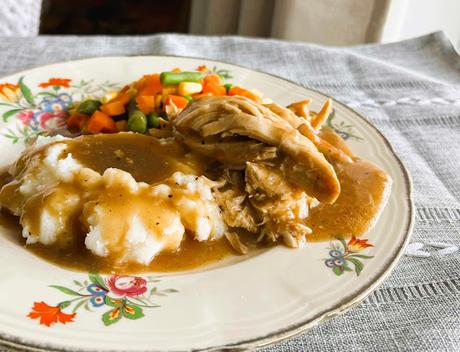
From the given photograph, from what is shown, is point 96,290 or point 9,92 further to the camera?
point 9,92

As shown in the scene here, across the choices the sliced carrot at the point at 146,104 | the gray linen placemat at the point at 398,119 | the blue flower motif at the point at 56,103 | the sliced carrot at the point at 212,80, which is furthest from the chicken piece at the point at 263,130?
the blue flower motif at the point at 56,103

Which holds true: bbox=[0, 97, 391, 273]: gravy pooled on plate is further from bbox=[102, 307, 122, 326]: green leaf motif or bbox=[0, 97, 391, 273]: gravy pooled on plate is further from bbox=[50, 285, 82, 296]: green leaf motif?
bbox=[102, 307, 122, 326]: green leaf motif

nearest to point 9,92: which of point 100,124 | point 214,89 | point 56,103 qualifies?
point 56,103

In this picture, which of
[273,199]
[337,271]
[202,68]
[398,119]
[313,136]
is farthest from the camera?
[398,119]

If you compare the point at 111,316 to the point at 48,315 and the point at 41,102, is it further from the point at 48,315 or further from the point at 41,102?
the point at 41,102

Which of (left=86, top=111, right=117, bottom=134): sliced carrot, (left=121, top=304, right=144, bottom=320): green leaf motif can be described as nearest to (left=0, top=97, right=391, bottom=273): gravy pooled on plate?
(left=121, top=304, right=144, bottom=320): green leaf motif

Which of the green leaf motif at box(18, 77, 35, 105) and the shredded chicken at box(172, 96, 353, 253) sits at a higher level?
the shredded chicken at box(172, 96, 353, 253)
